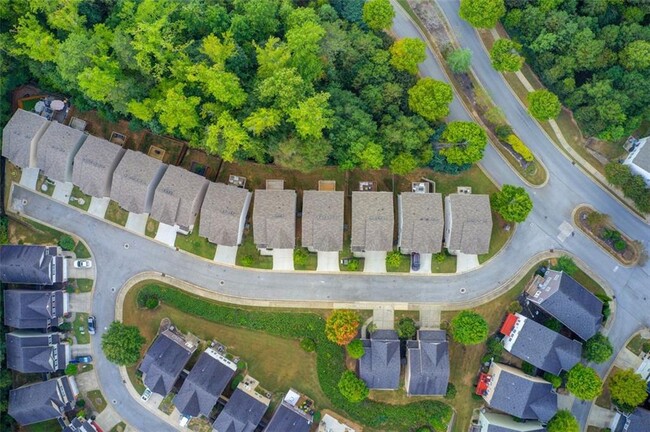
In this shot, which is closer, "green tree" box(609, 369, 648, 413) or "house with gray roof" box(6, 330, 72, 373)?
"green tree" box(609, 369, 648, 413)

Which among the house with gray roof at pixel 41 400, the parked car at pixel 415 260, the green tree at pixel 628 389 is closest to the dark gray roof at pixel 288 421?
the parked car at pixel 415 260

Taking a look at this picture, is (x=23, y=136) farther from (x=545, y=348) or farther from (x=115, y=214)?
(x=545, y=348)

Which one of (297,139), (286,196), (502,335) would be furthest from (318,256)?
(502,335)

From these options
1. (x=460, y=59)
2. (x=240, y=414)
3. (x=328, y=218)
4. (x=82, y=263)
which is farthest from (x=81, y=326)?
(x=460, y=59)

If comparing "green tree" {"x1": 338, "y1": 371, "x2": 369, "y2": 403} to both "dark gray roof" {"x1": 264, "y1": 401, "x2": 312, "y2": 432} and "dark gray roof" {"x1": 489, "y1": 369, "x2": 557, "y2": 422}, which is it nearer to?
"dark gray roof" {"x1": 264, "y1": 401, "x2": 312, "y2": 432}

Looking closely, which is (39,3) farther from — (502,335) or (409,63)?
(502,335)

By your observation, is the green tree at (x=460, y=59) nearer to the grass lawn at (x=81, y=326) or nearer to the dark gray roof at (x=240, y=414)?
the dark gray roof at (x=240, y=414)

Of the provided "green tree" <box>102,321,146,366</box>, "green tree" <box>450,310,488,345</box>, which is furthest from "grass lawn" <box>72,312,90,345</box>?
"green tree" <box>450,310,488,345</box>
